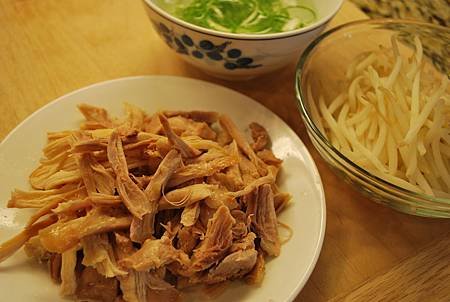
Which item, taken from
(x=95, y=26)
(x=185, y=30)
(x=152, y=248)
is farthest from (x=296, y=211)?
(x=95, y=26)

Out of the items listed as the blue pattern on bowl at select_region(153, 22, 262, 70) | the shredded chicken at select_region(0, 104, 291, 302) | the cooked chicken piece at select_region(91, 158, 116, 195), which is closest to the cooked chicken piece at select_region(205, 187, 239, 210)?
the shredded chicken at select_region(0, 104, 291, 302)

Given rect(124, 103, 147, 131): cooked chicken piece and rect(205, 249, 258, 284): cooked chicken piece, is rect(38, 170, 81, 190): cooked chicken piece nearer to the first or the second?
rect(124, 103, 147, 131): cooked chicken piece

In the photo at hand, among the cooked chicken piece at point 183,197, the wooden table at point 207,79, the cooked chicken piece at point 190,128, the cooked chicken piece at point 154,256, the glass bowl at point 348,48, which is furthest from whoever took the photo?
the glass bowl at point 348,48

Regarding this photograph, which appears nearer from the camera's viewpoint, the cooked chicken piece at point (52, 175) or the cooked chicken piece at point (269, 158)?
the cooked chicken piece at point (52, 175)

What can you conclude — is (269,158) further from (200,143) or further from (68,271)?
(68,271)

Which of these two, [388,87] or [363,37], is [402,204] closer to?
[388,87]

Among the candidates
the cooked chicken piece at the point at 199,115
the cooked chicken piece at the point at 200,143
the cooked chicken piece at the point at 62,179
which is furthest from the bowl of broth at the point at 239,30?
the cooked chicken piece at the point at 62,179

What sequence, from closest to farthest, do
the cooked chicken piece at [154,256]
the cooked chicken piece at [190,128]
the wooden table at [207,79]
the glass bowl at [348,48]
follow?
the cooked chicken piece at [154,256]
the wooden table at [207,79]
the cooked chicken piece at [190,128]
the glass bowl at [348,48]

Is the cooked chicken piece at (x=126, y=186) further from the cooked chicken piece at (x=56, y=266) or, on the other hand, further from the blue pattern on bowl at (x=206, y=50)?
the blue pattern on bowl at (x=206, y=50)

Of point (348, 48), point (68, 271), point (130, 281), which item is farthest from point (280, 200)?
point (348, 48)
